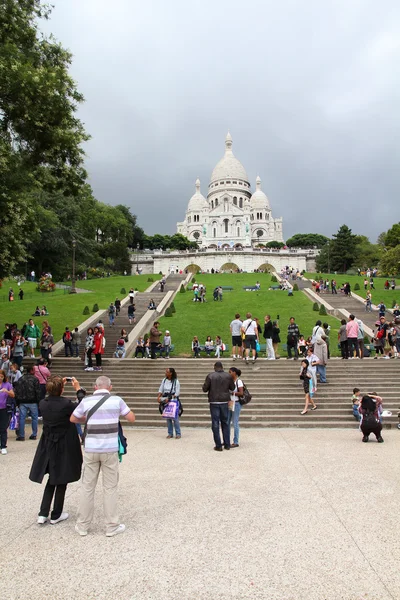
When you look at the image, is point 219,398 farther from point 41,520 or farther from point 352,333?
point 352,333

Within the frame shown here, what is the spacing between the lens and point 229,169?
124562 millimetres

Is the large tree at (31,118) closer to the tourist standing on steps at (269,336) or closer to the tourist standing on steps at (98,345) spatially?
the tourist standing on steps at (98,345)

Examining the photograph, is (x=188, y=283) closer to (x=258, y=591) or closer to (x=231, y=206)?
(x=258, y=591)

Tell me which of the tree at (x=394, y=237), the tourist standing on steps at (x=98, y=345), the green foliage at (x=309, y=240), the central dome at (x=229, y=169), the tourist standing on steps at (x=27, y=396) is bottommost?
the tourist standing on steps at (x=27, y=396)

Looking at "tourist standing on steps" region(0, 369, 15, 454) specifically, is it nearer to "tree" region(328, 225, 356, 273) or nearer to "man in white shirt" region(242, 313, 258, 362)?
"man in white shirt" region(242, 313, 258, 362)

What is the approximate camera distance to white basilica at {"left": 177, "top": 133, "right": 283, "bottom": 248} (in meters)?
112

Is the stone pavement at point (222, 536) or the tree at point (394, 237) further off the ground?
the tree at point (394, 237)

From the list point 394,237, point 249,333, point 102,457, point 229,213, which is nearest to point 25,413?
point 102,457

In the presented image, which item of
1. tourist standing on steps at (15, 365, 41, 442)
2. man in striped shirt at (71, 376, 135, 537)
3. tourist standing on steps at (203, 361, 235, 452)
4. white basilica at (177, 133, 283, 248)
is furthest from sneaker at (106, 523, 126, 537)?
white basilica at (177, 133, 283, 248)

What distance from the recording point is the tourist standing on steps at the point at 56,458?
15.9 feet

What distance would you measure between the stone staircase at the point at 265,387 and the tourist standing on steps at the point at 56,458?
6500mm

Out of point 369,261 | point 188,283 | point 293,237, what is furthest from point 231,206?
point 188,283

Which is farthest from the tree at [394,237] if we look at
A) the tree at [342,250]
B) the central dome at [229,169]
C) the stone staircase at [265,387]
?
the central dome at [229,169]

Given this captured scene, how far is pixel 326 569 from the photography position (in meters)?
3.77
